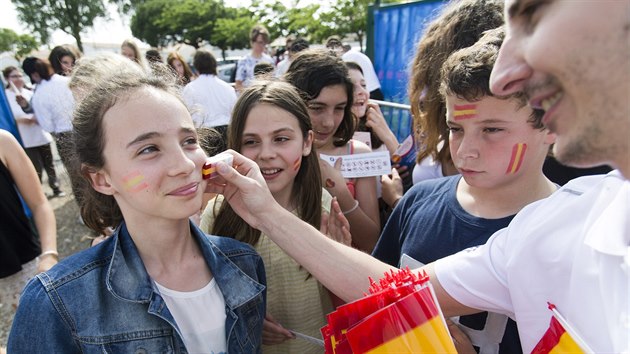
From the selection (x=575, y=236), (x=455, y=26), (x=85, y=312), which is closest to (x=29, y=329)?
→ (x=85, y=312)

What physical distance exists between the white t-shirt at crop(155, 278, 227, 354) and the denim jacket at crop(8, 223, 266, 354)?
0.03 metres

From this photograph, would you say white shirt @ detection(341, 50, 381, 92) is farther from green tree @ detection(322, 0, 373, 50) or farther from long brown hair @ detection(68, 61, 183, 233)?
green tree @ detection(322, 0, 373, 50)

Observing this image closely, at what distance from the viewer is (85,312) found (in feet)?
4.14

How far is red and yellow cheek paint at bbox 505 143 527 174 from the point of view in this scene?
1448mm

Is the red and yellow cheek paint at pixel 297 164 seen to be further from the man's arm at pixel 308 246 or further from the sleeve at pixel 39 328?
the sleeve at pixel 39 328

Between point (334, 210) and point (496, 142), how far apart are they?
2.67 feet

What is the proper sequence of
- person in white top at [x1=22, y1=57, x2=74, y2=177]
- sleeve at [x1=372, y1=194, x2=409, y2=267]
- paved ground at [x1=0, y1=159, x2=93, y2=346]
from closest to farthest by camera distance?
1. sleeve at [x1=372, y1=194, x2=409, y2=267]
2. paved ground at [x1=0, y1=159, x2=93, y2=346]
3. person in white top at [x1=22, y1=57, x2=74, y2=177]

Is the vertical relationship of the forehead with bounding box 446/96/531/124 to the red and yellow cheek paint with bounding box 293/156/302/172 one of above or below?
above

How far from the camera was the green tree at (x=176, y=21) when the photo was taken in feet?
149

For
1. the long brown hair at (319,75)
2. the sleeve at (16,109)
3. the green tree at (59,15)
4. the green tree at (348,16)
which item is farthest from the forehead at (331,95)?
the green tree at (59,15)

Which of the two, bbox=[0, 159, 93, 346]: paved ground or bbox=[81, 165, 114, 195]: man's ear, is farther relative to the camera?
bbox=[0, 159, 93, 346]: paved ground

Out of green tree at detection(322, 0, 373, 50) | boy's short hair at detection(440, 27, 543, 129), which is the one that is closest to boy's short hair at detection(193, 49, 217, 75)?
boy's short hair at detection(440, 27, 543, 129)

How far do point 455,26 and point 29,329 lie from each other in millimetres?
2025

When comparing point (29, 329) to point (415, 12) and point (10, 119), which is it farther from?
point (415, 12)
